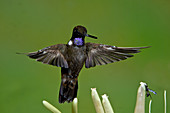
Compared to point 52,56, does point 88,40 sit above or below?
above

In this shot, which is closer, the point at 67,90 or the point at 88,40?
the point at 67,90

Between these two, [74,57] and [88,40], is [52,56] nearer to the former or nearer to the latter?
[74,57]

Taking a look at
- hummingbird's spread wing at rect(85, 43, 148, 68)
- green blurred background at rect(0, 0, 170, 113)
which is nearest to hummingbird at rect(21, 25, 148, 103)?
hummingbird's spread wing at rect(85, 43, 148, 68)

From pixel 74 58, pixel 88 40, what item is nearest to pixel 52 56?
pixel 74 58

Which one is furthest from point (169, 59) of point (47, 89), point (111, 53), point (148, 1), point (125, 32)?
point (111, 53)

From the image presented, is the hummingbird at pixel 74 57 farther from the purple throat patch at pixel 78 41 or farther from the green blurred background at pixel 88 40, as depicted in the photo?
the green blurred background at pixel 88 40
